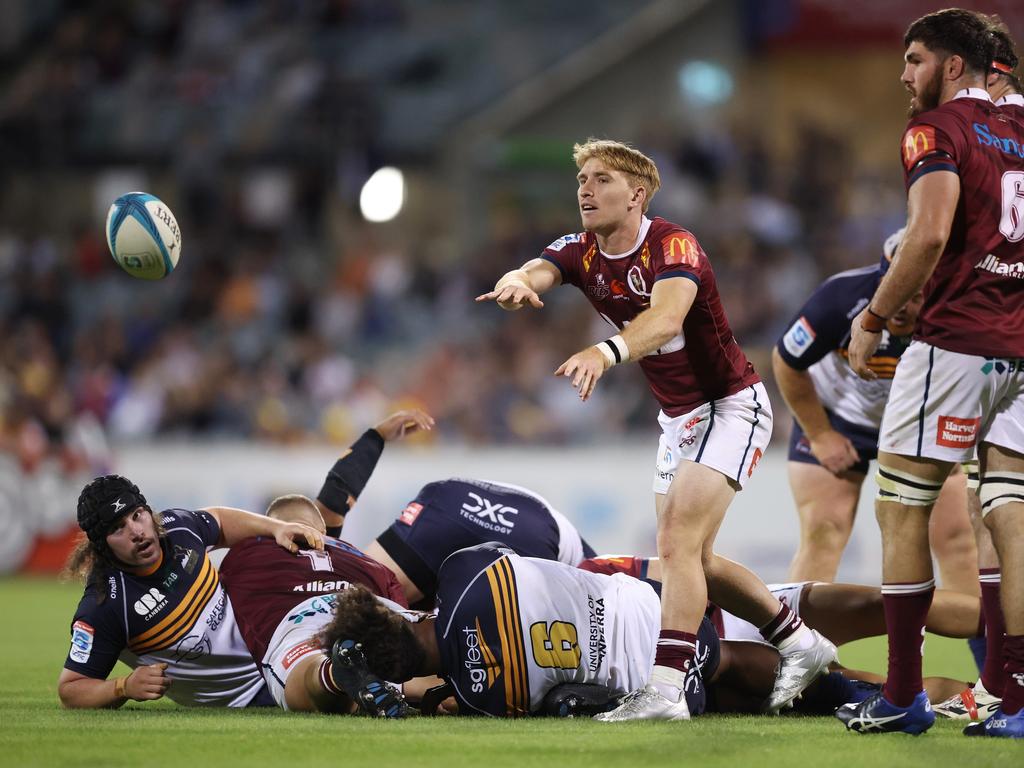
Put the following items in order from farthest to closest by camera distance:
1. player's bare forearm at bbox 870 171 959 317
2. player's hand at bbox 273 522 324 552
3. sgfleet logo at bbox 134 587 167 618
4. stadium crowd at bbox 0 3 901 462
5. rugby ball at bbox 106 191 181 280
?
stadium crowd at bbox 0 3 901 462 < rugby ball at bbox 106 191 181 280 < player's hand at bbox 273 522 324 552 < sgfleet logo at bbox 134 587 167 618 < player's bare forearm at bbox 870 171 959 317

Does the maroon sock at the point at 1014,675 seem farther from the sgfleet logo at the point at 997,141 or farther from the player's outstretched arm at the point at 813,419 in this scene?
the player's outstretched arm at the point at 813,419

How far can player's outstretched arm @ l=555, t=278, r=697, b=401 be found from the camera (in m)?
5.05

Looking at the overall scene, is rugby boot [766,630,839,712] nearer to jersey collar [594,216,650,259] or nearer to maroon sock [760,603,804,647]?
maroon sock [760,603,804,647]

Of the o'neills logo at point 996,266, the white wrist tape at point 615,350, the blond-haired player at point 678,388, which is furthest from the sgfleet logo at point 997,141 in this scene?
the white wrist tape at point 615,350

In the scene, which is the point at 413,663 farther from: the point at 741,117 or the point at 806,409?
the point at 741,117

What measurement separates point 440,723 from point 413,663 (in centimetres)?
26

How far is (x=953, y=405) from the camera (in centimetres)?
495

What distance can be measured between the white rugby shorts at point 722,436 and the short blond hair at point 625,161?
95 centimetres

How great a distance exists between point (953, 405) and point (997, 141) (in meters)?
0.98

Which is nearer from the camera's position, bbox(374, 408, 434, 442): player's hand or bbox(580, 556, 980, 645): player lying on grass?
bbox(580, 556, 980, 645): player lying on grass

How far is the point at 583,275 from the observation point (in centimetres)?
628

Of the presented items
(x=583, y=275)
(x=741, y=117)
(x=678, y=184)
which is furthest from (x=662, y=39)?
(x=583, y=275)

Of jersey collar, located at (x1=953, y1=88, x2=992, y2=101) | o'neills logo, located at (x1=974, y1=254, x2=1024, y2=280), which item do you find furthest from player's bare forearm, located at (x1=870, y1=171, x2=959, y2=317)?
jersey collar, located at (x1=953, y1=88, x2=992, y2=101)

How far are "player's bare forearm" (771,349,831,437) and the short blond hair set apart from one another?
1492 millimetres
